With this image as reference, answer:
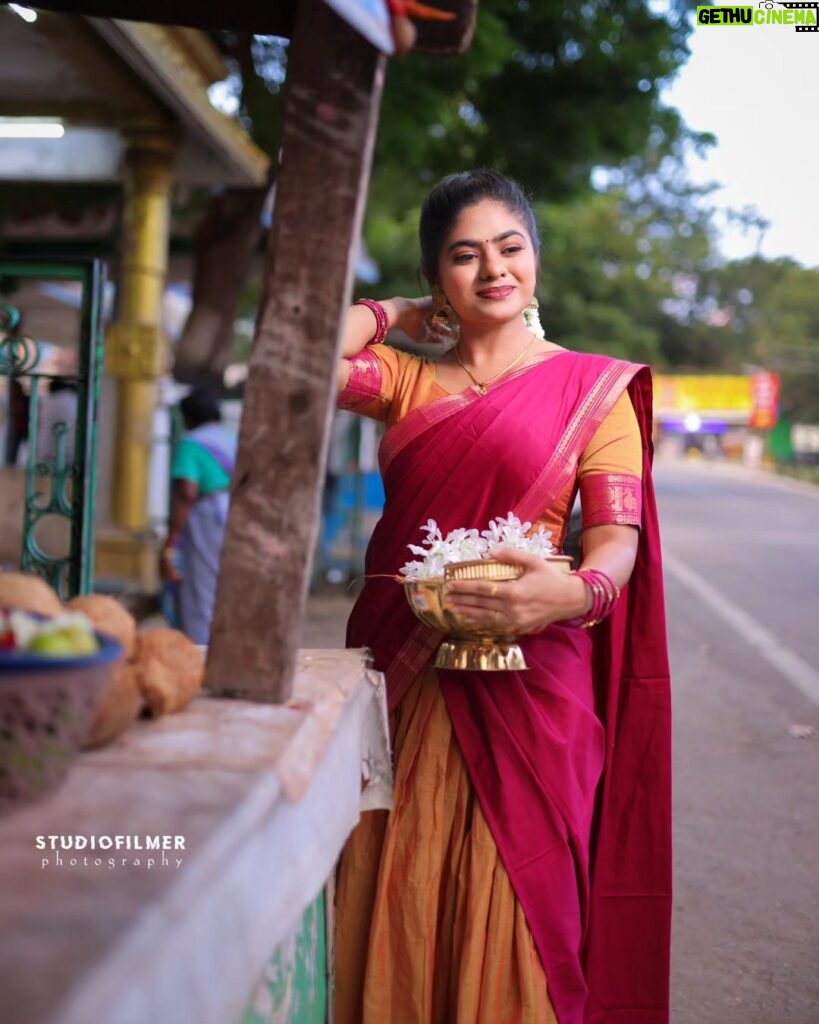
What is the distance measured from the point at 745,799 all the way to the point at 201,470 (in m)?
3.02

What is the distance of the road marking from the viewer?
7281 mm

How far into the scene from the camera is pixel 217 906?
3.45ft

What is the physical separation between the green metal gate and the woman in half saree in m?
1.50

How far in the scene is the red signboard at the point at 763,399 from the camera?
163 ft

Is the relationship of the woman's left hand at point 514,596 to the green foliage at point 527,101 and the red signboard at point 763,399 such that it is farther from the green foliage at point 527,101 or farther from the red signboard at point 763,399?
the red signboard at point 763,399

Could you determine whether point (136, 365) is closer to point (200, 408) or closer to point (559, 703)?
point (200, 408)

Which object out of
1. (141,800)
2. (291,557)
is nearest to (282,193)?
(291,557)

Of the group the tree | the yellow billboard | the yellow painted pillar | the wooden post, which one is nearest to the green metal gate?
the wooden post

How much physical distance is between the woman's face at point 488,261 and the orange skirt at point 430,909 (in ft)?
2.54

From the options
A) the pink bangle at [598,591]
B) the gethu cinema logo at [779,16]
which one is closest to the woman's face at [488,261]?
the pink bangle at [598,591]

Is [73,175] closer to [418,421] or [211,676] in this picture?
[418,421]

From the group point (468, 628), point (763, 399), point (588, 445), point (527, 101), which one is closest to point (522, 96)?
point (527, 101)

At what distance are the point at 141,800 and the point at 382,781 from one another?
92 centimetres

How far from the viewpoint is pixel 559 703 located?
236cm
